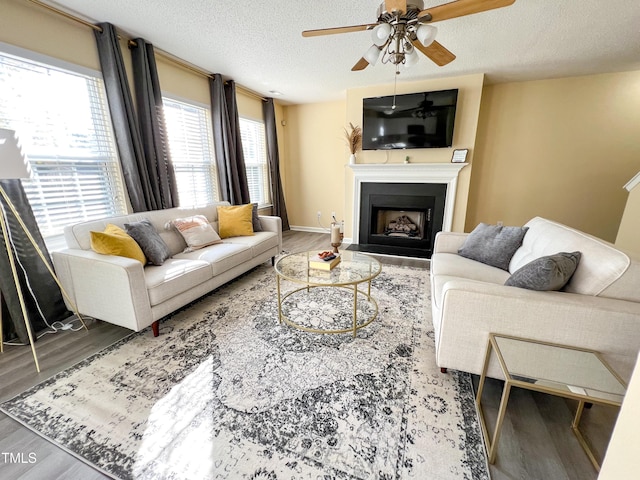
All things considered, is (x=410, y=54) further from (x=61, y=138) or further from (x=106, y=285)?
(x=61, y=138)

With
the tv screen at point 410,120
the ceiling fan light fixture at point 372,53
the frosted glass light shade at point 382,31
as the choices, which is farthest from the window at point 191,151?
the frosted glass light shade at point 382,31

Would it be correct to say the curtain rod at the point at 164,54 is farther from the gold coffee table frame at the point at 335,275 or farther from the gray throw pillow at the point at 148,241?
the gold coffee table frame at the point at 335,275

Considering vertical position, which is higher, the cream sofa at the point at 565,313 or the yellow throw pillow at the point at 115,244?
the yellow throw pillow at the point at 115,244

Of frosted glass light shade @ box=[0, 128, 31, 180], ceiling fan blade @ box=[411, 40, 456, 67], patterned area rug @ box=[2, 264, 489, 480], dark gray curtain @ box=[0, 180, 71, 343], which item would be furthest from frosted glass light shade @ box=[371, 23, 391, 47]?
dark gray curtain @ box=[0, 180, 71, 343]

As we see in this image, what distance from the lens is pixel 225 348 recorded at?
1.90 meters

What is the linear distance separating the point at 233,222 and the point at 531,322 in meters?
2.88

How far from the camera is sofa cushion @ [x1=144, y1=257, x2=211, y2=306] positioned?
1976 mm

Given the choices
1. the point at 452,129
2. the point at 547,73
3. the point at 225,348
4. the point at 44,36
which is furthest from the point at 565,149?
the point at 44,36

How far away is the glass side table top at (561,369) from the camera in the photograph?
1036 millimetres

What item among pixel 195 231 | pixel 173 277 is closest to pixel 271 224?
pixel 195 231

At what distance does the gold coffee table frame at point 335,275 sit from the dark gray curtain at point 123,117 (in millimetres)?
1634

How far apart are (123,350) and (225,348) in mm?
707

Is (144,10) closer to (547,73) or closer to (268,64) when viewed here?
(268,64)

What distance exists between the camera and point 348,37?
2.47 m
